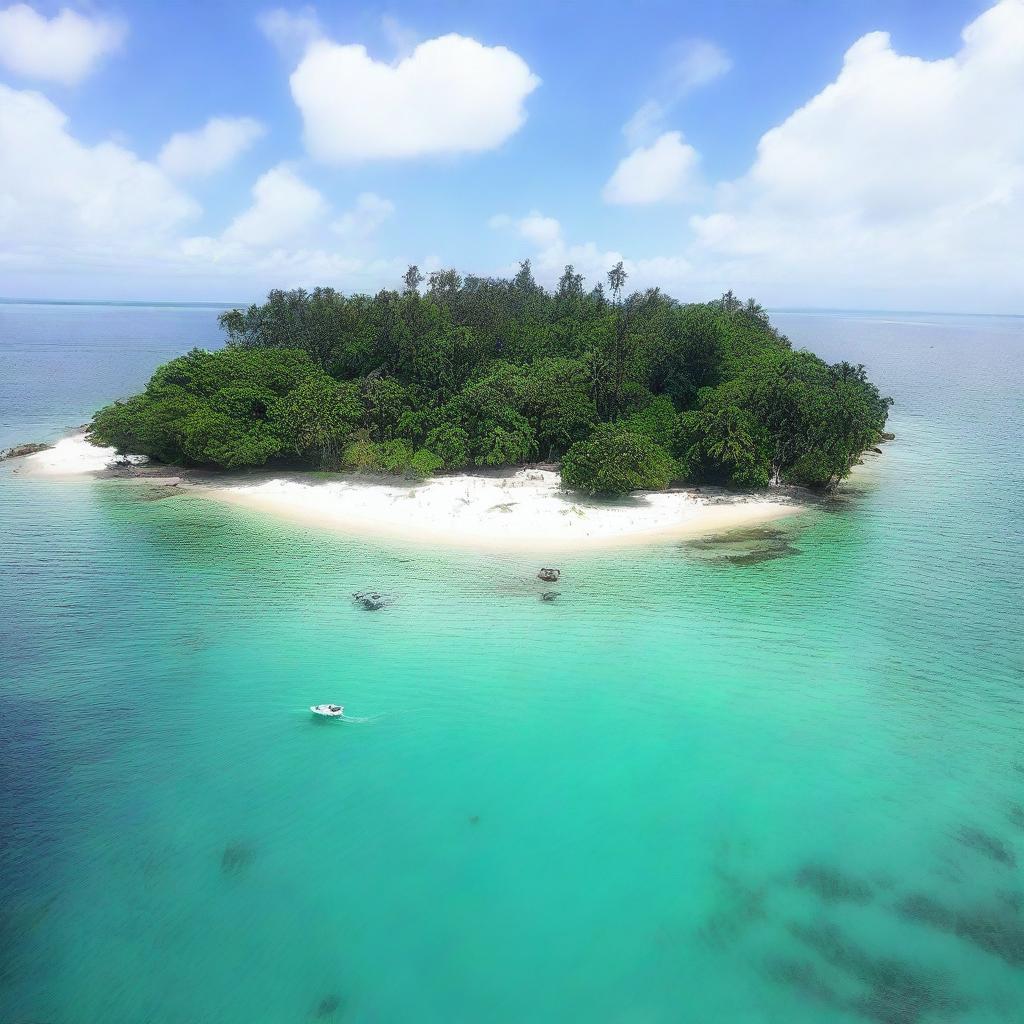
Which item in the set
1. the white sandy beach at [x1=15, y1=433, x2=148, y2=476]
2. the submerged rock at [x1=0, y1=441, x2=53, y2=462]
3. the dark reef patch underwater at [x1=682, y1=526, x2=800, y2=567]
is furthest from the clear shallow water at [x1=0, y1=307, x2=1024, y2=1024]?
the submerged rock at [x1=0, y1=441, x2=53, y2=462]

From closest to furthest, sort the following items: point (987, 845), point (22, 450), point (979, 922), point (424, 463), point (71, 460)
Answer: point (979, 922)
point (987, 845)
point (424, 463)
point (71, 460)
point (22, 450)

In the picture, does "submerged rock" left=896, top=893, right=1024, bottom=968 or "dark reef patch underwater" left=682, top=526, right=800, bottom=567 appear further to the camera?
"dark reef patch underwater" left=682, top=526, right=800, bottom=567

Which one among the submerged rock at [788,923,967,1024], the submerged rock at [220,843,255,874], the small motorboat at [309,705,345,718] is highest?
the small motorboat at [309,705,345,718]

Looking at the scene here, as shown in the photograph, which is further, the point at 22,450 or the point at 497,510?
the point at 22,450

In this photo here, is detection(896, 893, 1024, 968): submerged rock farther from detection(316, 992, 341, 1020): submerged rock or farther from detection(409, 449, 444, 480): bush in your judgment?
detection(409, 449, 444, 480): bush

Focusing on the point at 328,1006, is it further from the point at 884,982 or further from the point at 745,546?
the point at 745,546

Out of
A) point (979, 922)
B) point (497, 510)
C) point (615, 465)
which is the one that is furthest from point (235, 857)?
point (615, 465)
